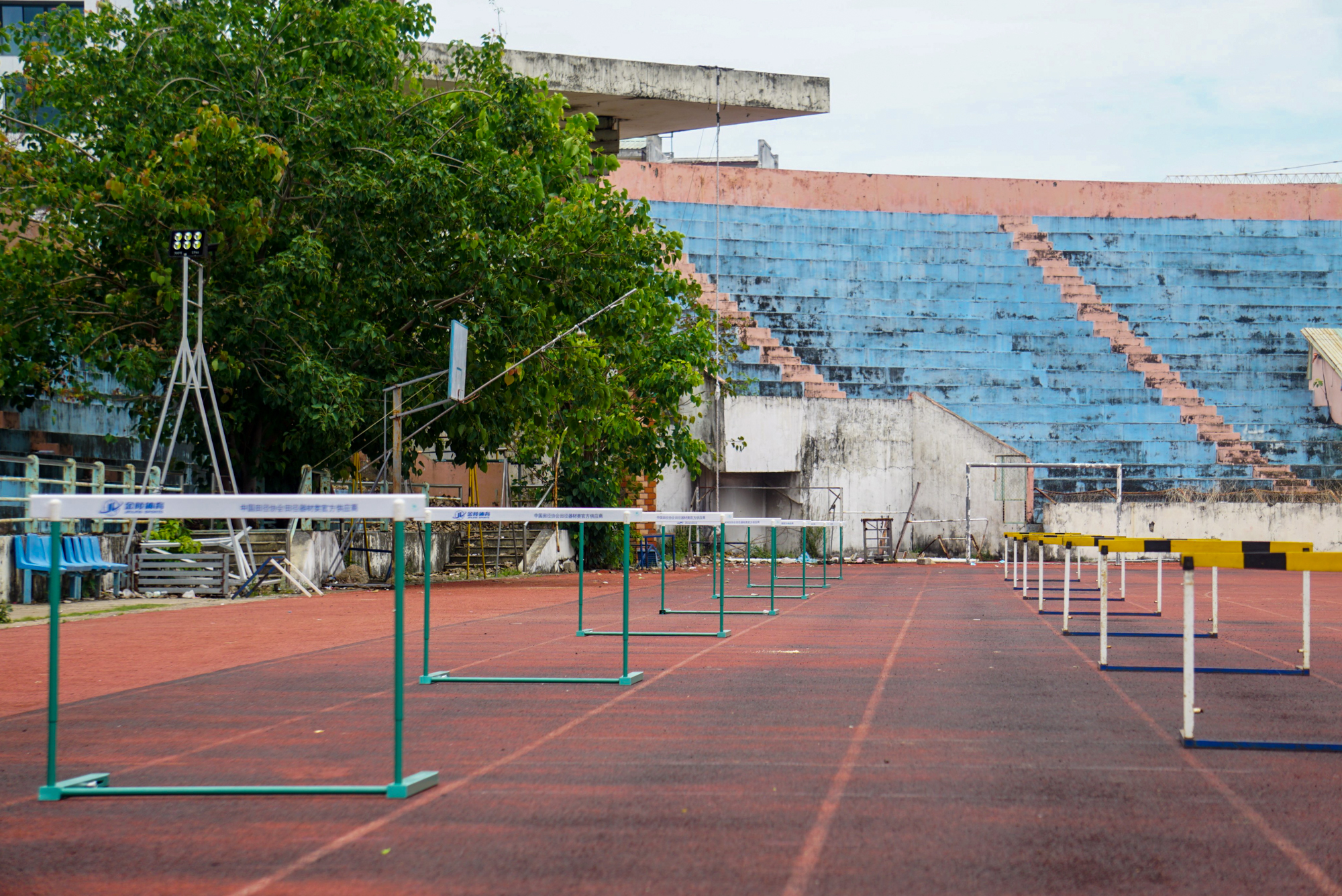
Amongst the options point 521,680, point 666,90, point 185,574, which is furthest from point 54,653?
point 666,90

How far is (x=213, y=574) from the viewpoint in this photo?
786 inches

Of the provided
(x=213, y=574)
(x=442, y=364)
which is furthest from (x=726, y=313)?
(x=213, y=574)

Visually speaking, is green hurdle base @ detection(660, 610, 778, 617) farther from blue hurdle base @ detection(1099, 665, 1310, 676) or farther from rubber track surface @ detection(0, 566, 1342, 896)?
blue hurdle base @ detection(1099, 665, 1310, 676)

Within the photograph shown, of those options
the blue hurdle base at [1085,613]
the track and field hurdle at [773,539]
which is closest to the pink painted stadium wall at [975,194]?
the track and field hurdle at [773,539]

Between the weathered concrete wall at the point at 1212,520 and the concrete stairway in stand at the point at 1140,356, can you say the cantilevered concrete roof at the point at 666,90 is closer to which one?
the concrete stairway in stand at the point at 1140,356

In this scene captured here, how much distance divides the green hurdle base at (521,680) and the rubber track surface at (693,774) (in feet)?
0.42

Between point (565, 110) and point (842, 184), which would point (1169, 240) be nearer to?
point (842, 184)

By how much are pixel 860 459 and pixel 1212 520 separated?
9130 mm

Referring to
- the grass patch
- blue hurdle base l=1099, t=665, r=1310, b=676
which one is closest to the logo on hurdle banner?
blue hurdle base l=1099, t=665, r=1310, b=676

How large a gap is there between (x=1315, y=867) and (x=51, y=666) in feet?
16.0

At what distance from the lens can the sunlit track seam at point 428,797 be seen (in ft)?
15.0

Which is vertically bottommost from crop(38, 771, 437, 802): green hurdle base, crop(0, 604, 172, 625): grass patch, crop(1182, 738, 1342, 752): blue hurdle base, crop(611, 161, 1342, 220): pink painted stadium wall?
crop(0, 604, 172, 625): grass patch

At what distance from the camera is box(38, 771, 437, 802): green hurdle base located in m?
5.79

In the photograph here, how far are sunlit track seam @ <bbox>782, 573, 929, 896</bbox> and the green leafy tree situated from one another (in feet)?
48.4
